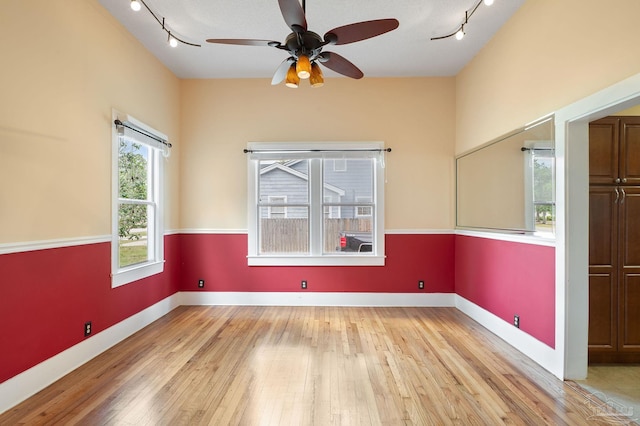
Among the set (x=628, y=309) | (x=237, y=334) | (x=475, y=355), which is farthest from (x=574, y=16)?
(x=237, y=334)

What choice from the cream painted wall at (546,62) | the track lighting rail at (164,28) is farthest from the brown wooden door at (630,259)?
the track lighting rail at (164,28)

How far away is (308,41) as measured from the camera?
2250mm

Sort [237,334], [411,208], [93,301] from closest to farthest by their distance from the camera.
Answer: [93,301] < [237,334] < [411,208]

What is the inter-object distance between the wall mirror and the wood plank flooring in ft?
4.11

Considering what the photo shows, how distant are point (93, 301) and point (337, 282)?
285 centimetres

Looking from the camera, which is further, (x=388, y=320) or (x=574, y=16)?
(x=388, y=320)

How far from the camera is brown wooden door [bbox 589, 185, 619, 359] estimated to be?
2676 millimetres

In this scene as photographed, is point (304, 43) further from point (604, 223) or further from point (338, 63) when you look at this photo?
point (604, 223)

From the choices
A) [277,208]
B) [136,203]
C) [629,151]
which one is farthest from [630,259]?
[136,203]

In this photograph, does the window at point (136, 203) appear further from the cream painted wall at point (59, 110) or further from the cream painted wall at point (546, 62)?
the cream painted wall at point (546, 62)

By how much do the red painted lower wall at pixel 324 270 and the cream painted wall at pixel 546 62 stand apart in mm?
1568

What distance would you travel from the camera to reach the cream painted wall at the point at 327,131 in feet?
14.9

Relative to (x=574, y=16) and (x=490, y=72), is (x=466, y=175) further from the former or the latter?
(x=574, y=16)

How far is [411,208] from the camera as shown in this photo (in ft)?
14.9
